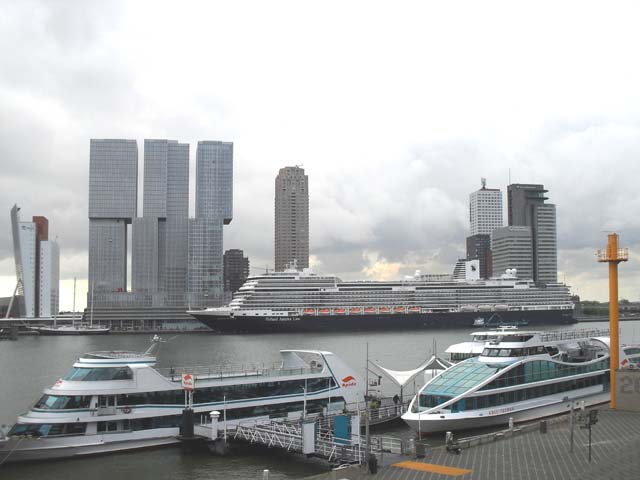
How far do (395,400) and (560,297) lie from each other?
5522 inches

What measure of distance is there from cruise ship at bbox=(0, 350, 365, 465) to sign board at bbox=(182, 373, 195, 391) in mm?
329

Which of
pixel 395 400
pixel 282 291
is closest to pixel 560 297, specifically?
pixel 282 291

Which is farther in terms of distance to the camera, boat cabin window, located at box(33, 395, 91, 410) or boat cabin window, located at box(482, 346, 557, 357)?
boat cabin window, located at box(482, 346, 557, 357)

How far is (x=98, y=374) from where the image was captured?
30.5 metres

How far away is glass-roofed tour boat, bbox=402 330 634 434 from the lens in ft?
106

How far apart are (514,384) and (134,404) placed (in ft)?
60.4

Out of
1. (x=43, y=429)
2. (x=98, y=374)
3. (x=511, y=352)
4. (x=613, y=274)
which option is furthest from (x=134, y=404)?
(x=613, y=274)

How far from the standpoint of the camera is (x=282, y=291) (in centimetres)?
14475

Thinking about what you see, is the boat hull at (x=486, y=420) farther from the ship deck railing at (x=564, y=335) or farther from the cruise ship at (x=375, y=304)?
the cruise ship at (x=375, y=304)

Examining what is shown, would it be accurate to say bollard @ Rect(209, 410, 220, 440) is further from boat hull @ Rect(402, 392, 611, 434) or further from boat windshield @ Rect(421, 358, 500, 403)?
boat windshield @ Rect(421, 358, 500, 403)

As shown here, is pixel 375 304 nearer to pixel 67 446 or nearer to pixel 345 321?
pixel 345 321

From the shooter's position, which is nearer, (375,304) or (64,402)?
(64,402)

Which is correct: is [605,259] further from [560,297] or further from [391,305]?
[560,297]

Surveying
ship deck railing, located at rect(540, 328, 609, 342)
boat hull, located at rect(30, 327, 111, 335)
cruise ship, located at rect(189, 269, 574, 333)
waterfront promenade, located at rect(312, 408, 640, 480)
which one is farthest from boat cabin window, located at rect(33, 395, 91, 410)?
boat hull, located at rect(30, 327, 111, 335)
